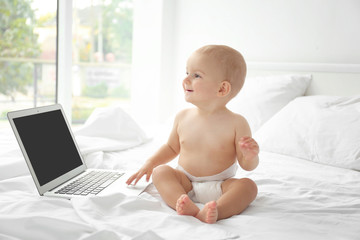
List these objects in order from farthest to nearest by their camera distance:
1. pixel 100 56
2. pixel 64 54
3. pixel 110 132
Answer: pixel 100 56 → pixel 64 54 → pixel 110 132

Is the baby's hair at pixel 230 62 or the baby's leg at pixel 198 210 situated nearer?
the baby's leg at pixel 198 210

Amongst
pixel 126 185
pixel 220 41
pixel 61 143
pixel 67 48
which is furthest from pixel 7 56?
pixel 126 185

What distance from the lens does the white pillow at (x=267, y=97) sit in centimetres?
219

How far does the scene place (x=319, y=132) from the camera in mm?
1718

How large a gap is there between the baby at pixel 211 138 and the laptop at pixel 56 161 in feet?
0.35

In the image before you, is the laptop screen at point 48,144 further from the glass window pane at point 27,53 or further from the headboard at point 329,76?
the glass window pane at point 27,53

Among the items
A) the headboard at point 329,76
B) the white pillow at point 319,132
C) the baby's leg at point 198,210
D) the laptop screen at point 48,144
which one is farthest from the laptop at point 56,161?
the headboard at point 329,76

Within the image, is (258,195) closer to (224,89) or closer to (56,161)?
(224,89)

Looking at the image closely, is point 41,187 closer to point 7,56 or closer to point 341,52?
point 341,52

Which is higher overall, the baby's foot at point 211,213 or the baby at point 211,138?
the baby at point 211,138

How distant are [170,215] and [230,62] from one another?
49cm

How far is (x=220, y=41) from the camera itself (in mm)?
2941

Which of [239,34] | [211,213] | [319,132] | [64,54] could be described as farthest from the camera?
[64,54]

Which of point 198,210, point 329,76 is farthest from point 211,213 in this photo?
point 329,76
